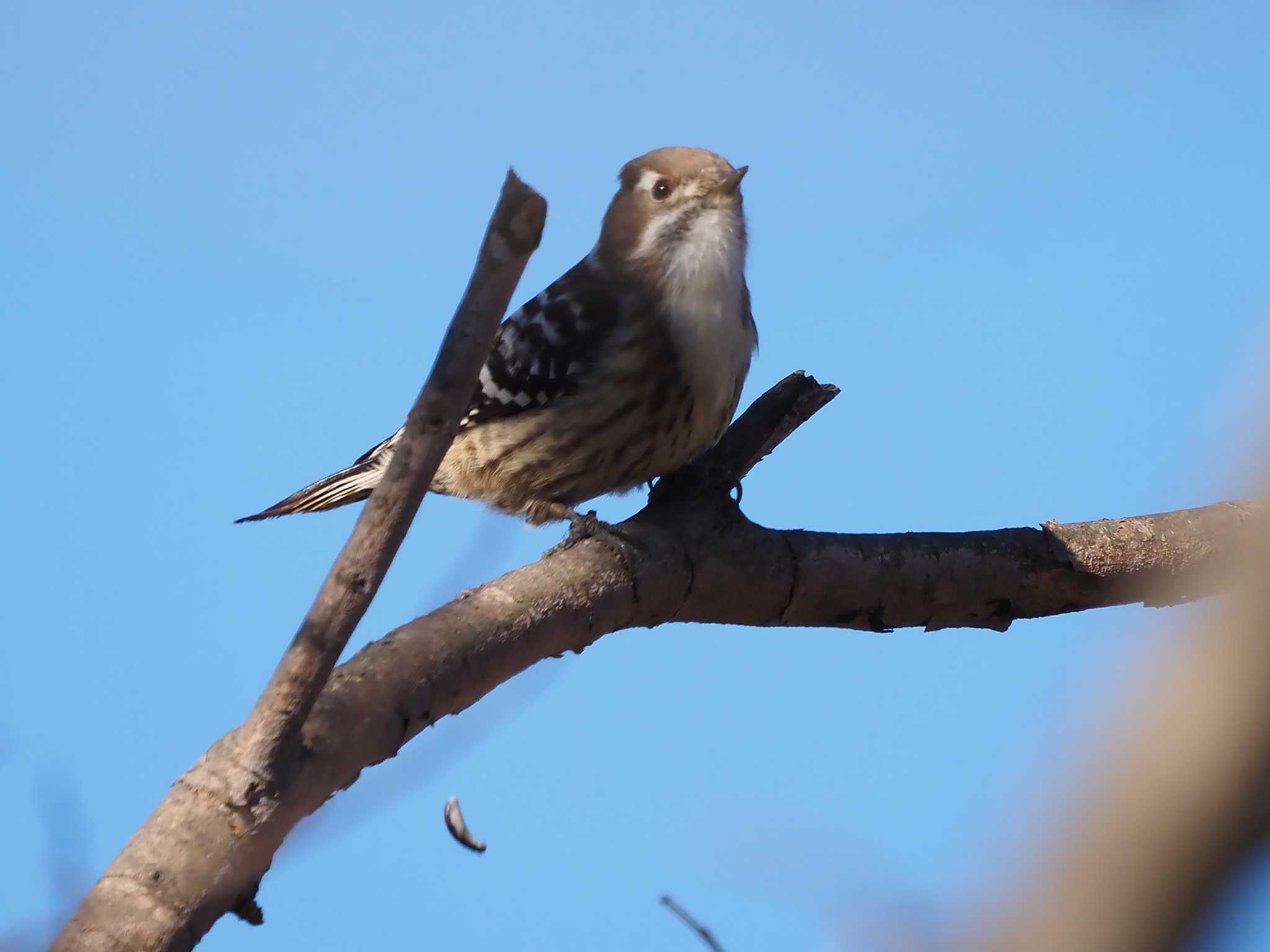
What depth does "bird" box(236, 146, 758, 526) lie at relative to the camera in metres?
4.30

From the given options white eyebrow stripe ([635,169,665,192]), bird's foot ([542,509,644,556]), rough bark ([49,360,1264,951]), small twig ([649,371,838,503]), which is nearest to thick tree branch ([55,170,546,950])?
rough bark ([49,360,1264,951])

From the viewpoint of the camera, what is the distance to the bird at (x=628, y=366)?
4.30 m

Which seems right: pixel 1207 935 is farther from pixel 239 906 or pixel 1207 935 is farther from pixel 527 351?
pixel 527 351

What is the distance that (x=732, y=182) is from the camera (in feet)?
14.9

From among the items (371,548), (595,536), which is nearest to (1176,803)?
(371,548)

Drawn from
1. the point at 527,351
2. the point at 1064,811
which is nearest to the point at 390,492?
the point at 1064,811

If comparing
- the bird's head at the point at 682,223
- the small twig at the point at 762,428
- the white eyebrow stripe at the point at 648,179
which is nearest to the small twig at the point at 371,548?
the small twig at the point at 762,428

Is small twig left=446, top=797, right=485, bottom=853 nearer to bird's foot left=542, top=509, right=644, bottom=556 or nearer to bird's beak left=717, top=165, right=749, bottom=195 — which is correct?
bird's foot left=542, top=509, right=644, bottom=556

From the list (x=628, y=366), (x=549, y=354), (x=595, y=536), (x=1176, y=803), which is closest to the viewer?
(x=1176, y=803)

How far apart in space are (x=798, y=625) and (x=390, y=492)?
1.72m

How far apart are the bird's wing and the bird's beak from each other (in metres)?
0.51

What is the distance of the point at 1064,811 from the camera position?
3.71 feet

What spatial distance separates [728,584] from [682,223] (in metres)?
1.58

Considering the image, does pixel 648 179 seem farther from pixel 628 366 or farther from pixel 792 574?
pixel 792 574
